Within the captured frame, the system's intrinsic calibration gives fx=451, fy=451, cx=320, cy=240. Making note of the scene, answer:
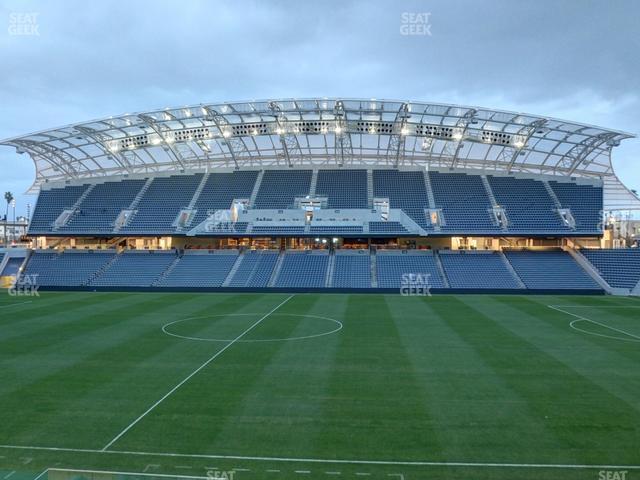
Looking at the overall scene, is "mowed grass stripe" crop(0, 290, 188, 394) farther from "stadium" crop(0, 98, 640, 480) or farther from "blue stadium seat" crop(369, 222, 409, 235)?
"blue stadium seat" crop(369, 222, 409, 235)

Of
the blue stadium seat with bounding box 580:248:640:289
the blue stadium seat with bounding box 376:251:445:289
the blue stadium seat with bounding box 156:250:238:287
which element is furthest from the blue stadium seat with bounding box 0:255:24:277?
the blue stadium seat with bounding box 580:248:640:289

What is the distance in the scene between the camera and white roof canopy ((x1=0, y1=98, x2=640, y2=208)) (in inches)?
1390

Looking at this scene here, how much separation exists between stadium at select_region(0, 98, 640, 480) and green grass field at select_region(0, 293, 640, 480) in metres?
0.08

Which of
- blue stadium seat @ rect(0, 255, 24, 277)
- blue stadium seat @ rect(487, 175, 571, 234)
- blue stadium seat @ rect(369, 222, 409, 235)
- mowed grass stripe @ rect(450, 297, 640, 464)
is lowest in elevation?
mowed grass stripe @ rect(450, 297, 640, 464)

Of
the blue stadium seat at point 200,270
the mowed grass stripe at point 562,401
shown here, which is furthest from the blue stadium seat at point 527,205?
the blue stadium seat at point 200,270

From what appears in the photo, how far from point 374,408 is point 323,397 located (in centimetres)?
146

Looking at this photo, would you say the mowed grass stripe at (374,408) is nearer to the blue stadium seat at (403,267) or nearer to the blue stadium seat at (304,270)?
the blue stadium seat at (403,267)

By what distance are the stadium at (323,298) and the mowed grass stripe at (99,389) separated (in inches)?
3.7

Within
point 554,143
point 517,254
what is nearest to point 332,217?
point 517,254

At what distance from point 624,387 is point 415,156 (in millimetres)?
33995

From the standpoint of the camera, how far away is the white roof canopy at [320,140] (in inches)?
1390

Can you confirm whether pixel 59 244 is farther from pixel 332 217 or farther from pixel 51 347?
pixel 51 347

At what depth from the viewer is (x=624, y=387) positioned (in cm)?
1231

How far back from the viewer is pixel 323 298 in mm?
32688
